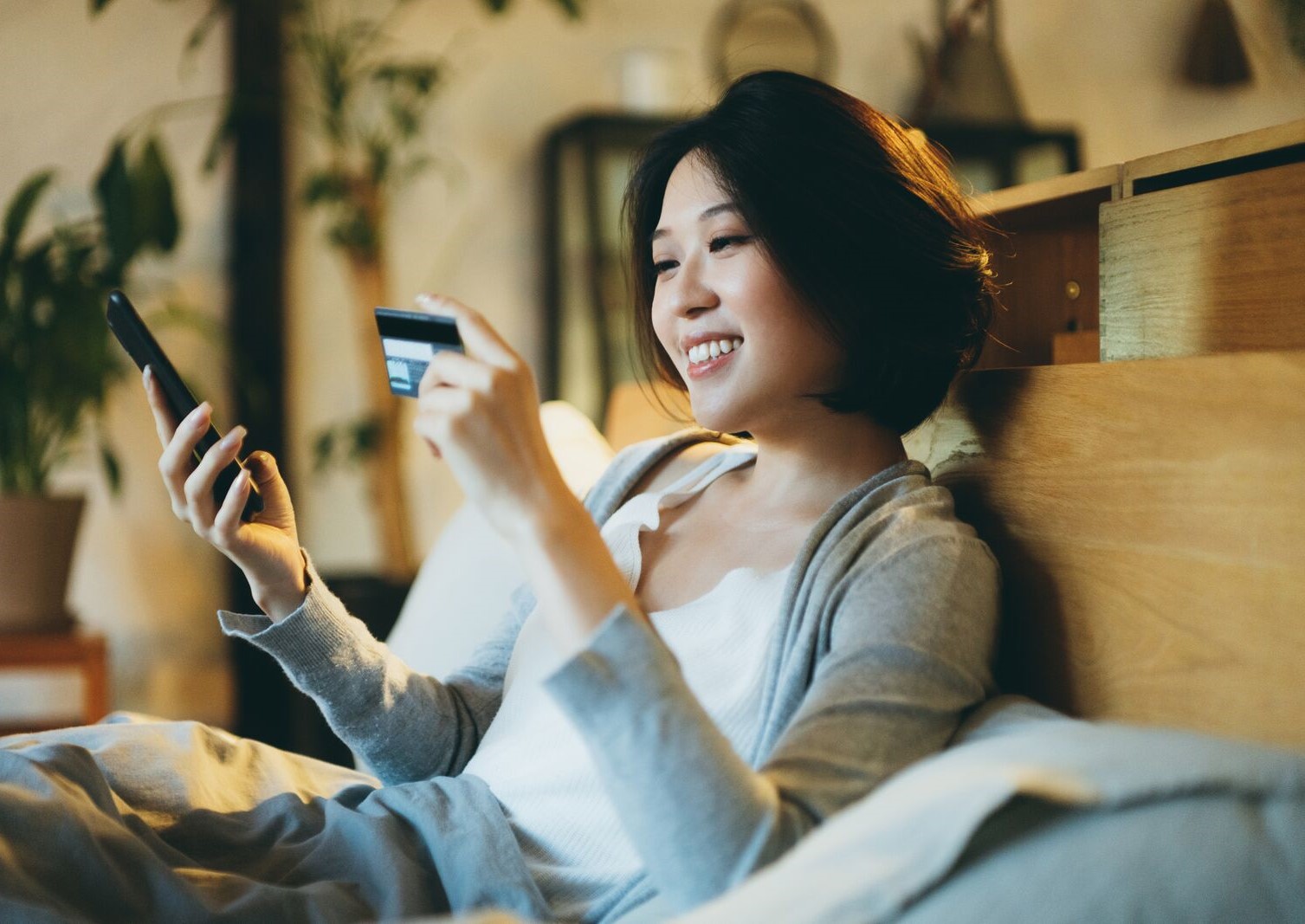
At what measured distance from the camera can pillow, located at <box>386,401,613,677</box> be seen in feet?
4.78

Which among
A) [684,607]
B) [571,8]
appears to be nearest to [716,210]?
[684,607]

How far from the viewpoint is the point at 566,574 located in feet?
2.48

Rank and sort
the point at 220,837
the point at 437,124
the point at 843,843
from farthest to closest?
the point at 437,124 < the point at 220,837 < the point at 843,843

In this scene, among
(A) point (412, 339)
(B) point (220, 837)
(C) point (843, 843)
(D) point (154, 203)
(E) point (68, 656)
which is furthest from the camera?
(D) point (154, 203)

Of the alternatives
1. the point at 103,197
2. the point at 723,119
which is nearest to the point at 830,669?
the point at 723,119

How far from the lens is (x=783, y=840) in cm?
73

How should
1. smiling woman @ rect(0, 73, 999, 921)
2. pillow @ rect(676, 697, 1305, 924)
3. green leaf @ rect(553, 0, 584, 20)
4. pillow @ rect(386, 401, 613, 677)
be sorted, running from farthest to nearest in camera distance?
green leaf @ rect(553, 0, 584, 20) < pillow @ rect(386, 401, 613, 677) < smiling woman @ rect(0, 73, 999, 921) < pillow @ rect(676, 697, 1305, 924)

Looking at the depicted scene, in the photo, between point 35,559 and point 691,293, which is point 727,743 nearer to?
point 691,293

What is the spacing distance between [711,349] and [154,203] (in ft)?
6.19

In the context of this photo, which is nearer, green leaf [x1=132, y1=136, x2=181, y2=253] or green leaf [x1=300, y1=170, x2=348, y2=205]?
green leaf [x1=132, y1=136, x2=181, y2=253]

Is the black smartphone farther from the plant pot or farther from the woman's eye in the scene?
the plant pot

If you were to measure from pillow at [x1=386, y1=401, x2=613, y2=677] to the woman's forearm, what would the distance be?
60 centimetres

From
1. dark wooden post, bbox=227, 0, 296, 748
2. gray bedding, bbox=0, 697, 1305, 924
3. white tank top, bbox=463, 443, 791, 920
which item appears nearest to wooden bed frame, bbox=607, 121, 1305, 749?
gray bedding, bbox=0, 697, 1305, 924

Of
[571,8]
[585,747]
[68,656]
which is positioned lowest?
[68,656]
